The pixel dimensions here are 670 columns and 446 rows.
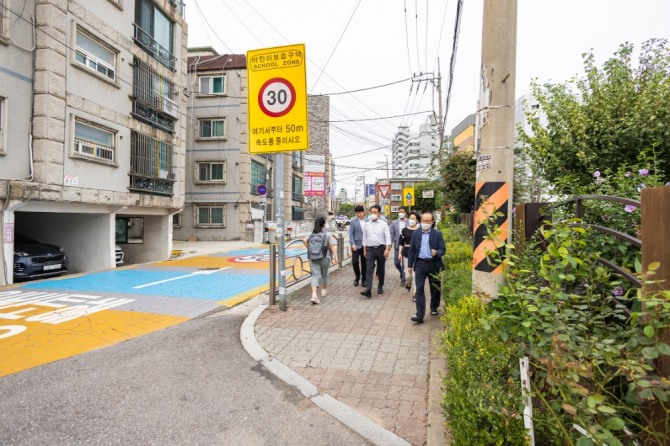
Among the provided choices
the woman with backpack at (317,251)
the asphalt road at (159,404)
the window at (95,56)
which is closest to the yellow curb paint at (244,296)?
→ the woman with backpack at (317,251)

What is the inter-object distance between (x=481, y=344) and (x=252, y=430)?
192 cm

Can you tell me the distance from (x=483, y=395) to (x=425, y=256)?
12.4 feet

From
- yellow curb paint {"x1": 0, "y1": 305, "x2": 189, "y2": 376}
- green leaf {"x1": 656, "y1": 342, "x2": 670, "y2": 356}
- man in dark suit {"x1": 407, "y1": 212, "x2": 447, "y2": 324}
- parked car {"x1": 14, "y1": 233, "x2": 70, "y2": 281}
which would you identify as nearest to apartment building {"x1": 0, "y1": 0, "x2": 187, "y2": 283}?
parked car {"x1": 14, "y1": 233, "x2": 70, "y2": 281}

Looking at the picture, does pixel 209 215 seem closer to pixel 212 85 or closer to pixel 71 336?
pixel 212 85

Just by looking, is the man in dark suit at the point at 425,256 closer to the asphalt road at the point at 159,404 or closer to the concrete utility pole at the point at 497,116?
the concrete utility pole at the point at 497,116

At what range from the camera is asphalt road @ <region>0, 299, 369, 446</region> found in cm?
287

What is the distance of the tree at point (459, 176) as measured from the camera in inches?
551

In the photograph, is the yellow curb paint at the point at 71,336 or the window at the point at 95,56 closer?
the yellow curb paint at the point at 71,336

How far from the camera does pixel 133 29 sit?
13727 millimetres

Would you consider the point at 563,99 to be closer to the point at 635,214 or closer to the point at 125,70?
the point at 635,214

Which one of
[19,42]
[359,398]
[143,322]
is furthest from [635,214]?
[19,42]

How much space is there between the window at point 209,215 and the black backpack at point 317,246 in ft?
62.5

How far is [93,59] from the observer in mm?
11953

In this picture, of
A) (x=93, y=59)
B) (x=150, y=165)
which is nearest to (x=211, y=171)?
(x=150, y=165)
